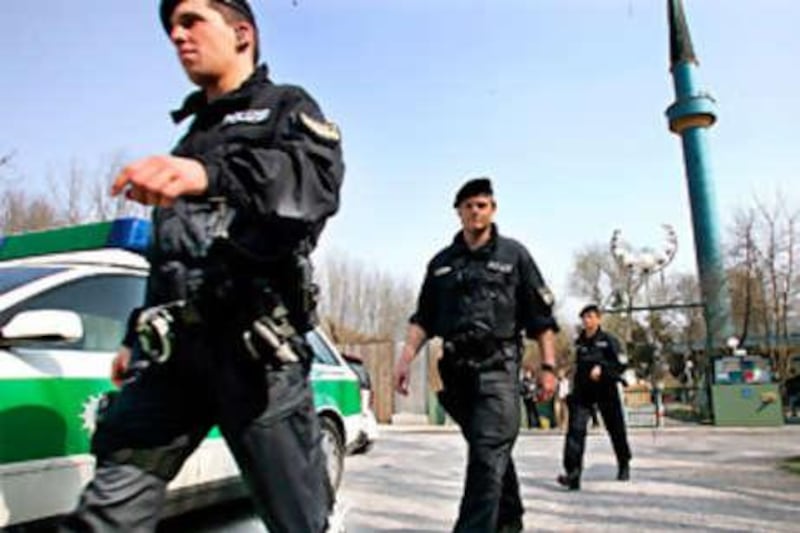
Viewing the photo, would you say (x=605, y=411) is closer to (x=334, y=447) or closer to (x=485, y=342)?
(x=334, y=447)

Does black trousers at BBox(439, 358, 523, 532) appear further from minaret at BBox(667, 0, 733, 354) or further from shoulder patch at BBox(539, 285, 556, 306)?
minaret at BBox(667, 0, 733, 354)

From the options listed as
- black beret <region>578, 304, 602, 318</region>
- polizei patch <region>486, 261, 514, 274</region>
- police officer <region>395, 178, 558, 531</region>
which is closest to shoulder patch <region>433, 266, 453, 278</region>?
police officer <region>395, 178, 558, 531</region>

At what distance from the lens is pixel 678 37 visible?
1363 inches

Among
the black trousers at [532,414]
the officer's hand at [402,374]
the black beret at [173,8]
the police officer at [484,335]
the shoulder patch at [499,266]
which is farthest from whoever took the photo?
the black trousers at [532,414]

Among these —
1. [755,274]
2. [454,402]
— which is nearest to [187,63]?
[454,402]

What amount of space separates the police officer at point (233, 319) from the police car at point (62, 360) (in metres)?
0.77

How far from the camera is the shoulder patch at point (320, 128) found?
170 cm

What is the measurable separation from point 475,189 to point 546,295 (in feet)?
2.34

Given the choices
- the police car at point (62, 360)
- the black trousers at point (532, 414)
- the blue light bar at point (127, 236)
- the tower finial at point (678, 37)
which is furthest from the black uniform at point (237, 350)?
the tower finial at point (678, 37)

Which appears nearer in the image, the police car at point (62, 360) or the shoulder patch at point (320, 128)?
the shoulder patch at point (320, 128)

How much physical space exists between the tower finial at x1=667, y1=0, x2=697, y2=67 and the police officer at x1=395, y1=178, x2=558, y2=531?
33846 mm

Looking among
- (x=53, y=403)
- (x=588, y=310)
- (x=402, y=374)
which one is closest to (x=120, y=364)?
(x=53, y=403)

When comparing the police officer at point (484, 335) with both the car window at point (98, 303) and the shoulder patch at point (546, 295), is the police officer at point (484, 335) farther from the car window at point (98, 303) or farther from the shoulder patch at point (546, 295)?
the car window at point (98, 303)

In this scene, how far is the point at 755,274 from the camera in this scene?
25.6 meters
